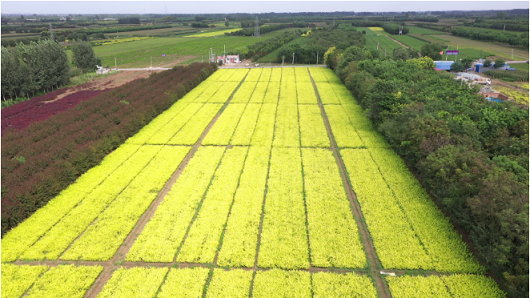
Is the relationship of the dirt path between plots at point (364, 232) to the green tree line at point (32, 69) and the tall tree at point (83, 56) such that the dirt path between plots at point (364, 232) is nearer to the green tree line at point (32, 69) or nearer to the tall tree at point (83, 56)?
the green tree line at point (32, 69)

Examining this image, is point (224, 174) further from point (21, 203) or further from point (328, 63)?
point (328, 63)

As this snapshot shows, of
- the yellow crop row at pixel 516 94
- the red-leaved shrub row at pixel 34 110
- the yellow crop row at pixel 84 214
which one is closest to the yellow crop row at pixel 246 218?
the yellow crop row at pixel 84 214

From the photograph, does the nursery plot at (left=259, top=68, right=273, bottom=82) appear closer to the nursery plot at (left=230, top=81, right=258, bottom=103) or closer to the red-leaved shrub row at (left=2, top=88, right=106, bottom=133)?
the nursery plot at (left=230, top=81, right=258, bottom=103)

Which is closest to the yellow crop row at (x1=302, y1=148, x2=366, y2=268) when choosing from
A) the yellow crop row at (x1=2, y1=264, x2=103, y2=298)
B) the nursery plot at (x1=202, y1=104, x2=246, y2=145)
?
the nursery plot at (x1=202, y1=104, x2=246, y2=145)

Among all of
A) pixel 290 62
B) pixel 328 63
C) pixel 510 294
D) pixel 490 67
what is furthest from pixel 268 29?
pixel 510 294

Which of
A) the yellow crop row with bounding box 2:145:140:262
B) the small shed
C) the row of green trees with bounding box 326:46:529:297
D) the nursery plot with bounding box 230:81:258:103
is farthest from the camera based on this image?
the small shed
